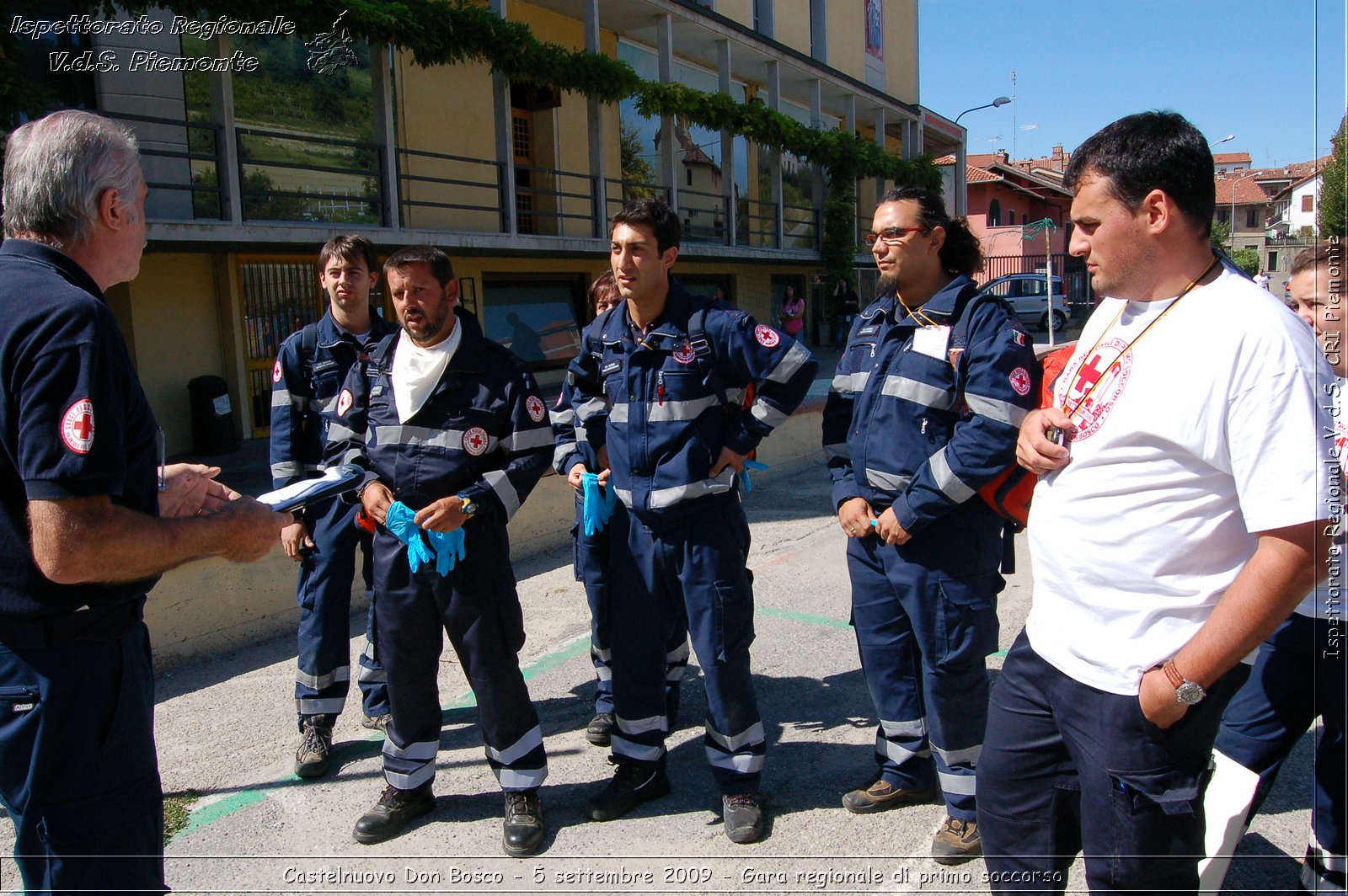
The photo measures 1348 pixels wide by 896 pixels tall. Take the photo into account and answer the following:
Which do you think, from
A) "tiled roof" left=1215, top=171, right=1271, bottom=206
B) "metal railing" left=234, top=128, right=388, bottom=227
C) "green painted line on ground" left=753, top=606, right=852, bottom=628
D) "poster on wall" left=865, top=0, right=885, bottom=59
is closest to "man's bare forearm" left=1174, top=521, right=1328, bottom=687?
"green painted line on ground" left=753, top=606, right=852, bottom=628

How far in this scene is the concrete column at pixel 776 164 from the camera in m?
19.8

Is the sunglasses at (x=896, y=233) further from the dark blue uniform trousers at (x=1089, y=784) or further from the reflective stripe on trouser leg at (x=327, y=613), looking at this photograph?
the reflective stripe on trouser leg at (x=327, y=613)

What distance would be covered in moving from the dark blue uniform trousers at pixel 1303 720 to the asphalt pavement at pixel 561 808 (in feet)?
1.06

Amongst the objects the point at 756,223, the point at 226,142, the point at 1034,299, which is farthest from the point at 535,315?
the point at 1034,299

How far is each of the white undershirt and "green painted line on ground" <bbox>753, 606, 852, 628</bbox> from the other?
10.1ft

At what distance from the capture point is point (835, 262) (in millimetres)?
23203

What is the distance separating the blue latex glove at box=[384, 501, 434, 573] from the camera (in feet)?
10.3

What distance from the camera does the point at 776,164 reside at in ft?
66.8

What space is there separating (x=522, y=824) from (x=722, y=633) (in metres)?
1.01

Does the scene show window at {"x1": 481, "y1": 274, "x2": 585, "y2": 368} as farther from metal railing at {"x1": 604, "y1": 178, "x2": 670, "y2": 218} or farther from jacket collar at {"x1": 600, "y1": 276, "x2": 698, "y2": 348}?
jacket collar at {"x1": 600, "y1": 276, "x2": 698, "y2": 348}

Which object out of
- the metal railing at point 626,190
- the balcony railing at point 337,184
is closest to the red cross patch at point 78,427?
the balcony railing at point 337,184

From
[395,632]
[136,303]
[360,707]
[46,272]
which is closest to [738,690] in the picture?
[395,632]

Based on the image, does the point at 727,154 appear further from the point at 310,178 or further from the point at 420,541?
the point at 420,541

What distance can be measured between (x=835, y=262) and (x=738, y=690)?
21.2m
